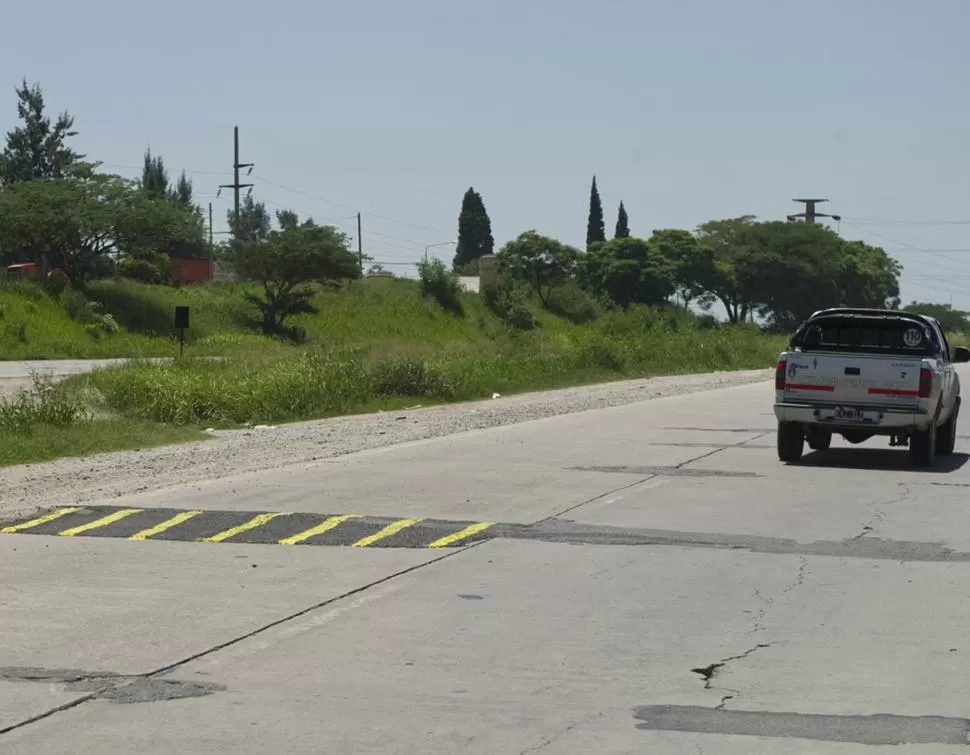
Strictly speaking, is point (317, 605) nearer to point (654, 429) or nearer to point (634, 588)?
point (634, 588)

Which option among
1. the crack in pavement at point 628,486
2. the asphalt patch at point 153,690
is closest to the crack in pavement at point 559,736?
the asphalt patch at point 153,690

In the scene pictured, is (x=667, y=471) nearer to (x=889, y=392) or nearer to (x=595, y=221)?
(x=889, y=392)

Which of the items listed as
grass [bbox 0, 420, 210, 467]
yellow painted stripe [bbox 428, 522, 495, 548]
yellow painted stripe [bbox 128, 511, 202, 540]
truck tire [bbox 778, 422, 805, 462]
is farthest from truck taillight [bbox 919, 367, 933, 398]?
grass [bbox 0, 420, 210, 467]

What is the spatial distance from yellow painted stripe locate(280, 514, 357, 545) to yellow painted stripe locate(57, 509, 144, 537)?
1696 millimetres

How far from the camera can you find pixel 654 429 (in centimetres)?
2567

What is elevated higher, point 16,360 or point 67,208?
point 67,208

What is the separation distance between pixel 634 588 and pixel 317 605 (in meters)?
2.17

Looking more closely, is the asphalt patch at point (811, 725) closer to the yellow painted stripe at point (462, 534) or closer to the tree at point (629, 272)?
the yellow painted stripe at point (462, 534)

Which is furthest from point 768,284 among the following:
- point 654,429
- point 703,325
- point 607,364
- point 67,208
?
point 654,429

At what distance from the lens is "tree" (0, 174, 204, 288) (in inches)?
2557

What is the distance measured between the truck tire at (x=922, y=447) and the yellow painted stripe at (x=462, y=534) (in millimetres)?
7734

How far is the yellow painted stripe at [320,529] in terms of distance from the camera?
13.0 metres

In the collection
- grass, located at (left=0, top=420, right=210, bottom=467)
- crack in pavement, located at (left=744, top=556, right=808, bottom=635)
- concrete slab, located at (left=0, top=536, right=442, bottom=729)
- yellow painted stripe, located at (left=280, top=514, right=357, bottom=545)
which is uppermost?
grass, located at (left=0, top=420, right=210, bottom=467)

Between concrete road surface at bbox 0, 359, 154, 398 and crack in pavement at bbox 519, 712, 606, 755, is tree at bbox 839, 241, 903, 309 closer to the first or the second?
concrete road surface at bbox 0, 359, 154, 398
